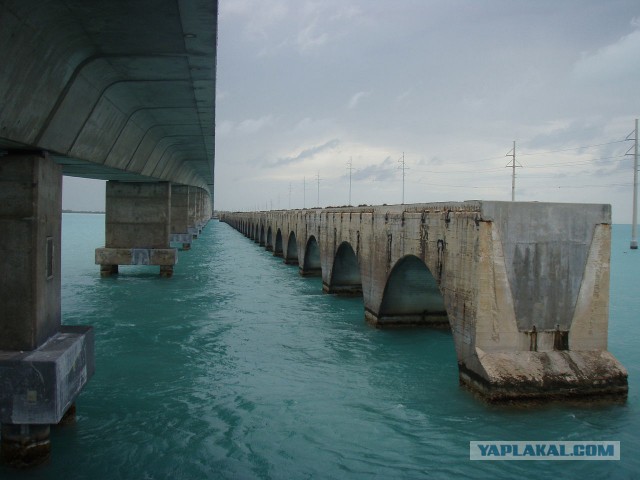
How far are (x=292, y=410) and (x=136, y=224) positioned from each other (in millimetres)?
20619

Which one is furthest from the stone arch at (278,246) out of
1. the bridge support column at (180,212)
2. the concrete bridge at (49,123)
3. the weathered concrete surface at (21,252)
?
the weathered concrete surface at (21,252)

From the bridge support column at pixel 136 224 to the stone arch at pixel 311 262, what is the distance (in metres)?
7.85

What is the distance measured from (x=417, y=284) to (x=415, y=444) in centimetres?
844

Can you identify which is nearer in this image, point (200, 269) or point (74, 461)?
point (74, 461)

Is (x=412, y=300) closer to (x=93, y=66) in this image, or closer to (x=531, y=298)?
(x=531, y=298)

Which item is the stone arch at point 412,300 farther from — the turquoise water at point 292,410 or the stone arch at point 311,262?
the stone arch at point 311,262

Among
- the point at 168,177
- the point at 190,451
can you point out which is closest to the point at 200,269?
the point at 168,177

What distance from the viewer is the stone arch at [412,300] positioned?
1762 cm

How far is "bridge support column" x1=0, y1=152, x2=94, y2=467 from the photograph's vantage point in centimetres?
862

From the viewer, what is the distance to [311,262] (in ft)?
111

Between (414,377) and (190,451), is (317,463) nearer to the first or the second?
(190,451)

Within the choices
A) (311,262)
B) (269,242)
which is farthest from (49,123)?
(269,242)

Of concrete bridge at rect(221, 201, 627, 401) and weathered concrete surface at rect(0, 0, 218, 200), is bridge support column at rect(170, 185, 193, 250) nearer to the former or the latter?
weathered concrete surface at rect(0, 0, 218, 200)

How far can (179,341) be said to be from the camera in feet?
56.0
